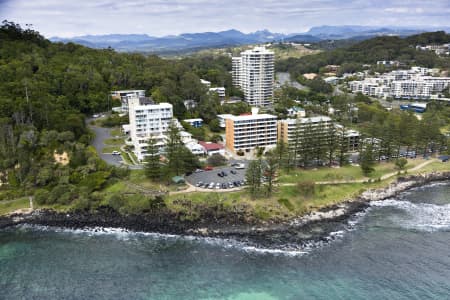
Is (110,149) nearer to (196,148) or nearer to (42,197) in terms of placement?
(196,148)

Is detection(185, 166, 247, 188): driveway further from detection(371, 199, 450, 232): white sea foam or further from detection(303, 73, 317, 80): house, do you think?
detection(303, 73, 317, 80): house

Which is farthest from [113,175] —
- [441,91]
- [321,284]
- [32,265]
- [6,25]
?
[441,91]

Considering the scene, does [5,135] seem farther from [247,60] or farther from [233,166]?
[247,60]

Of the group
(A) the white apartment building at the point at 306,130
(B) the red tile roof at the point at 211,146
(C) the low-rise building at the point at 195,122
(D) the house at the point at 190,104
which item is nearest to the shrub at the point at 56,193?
(B) the red tile roof at the point at 211,146

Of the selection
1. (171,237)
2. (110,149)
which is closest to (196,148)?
(110,149)

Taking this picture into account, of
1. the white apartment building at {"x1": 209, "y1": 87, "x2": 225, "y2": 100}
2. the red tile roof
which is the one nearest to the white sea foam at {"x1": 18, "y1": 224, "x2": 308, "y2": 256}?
the red tile roof
